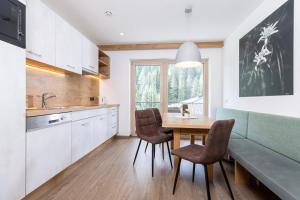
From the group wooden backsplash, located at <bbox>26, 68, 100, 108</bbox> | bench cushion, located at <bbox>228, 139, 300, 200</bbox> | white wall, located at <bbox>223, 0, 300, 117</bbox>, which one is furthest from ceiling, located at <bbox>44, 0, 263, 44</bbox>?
bench cushion, located at <bbox>228, 139, 300, 200</bbox>

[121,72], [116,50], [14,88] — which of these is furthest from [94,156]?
[116,50]

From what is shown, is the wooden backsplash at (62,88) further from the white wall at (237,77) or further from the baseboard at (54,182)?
the white wall at (237,77)

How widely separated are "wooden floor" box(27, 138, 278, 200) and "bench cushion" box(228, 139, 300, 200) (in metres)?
0.45

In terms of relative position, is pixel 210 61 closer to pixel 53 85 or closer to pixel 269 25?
pixel 269 25

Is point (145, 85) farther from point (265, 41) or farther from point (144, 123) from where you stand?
point (265, 41)

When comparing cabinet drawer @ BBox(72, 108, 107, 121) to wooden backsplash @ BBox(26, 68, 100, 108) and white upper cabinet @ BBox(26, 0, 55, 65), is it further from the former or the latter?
white upper cabinet @ BBox(26, 0, 55, 65)

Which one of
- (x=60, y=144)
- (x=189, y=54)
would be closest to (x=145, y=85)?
(x=189, y=54)

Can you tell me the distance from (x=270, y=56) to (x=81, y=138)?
291cm

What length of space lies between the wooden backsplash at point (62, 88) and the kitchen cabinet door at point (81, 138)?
65 centimetres

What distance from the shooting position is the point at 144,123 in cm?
265

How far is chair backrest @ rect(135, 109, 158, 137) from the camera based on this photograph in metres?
2.52

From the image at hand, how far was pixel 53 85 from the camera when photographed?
2.74 metres

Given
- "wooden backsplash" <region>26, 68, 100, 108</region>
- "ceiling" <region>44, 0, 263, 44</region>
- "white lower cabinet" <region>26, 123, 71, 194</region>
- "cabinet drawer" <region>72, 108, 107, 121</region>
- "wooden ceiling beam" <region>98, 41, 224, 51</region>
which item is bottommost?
"white lower cabinet" <region>26, 123, 71, 194</region>

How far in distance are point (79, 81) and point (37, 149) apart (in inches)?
84.0
